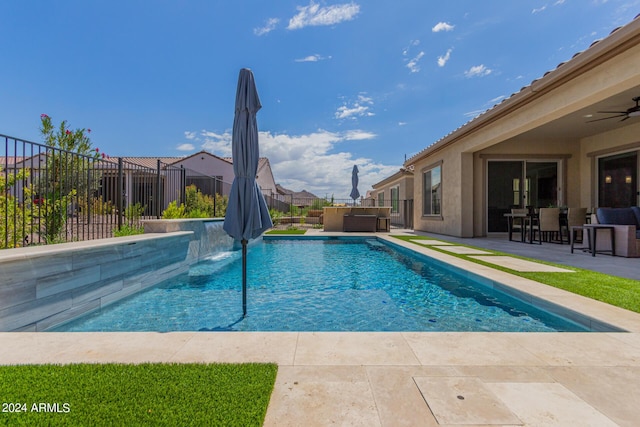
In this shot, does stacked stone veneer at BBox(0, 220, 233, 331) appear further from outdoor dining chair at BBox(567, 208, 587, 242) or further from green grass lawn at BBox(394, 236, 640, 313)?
outdoor dining chair at BBox(567, 208, 587, 242)

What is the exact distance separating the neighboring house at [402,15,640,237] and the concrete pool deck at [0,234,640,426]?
4999 mm

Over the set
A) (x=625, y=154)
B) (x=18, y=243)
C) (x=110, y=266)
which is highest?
(x=625, y=154)

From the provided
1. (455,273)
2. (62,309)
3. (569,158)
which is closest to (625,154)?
(569,158)

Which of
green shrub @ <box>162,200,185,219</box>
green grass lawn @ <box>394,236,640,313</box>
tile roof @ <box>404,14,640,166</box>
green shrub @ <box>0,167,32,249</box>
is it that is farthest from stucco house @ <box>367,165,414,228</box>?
green shrub @ <box>0,167,32,249</box>

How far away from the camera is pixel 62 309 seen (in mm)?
3109

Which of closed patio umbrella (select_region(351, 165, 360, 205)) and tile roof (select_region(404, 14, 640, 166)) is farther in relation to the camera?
closed patio umbrella (select_region(351, 165, 360, 205))

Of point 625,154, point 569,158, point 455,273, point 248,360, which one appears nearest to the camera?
point 248,360

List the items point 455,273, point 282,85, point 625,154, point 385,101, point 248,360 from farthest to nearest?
point 385,101
point 282,85
point 625,154
point 455,273
point 248,360

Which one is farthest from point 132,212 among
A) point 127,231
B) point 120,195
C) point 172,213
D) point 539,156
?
point 539,156

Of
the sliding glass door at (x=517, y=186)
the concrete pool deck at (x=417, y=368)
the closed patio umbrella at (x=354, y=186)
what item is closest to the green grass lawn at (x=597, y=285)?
the concrete pool deck at (x=417, y=368)

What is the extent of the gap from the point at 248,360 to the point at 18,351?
1.61 metres

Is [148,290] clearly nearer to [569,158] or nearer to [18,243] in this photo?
[18,243]

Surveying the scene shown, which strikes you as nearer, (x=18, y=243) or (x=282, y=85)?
(x=18, y=243)

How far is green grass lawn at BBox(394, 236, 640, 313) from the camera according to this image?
3.10 m
